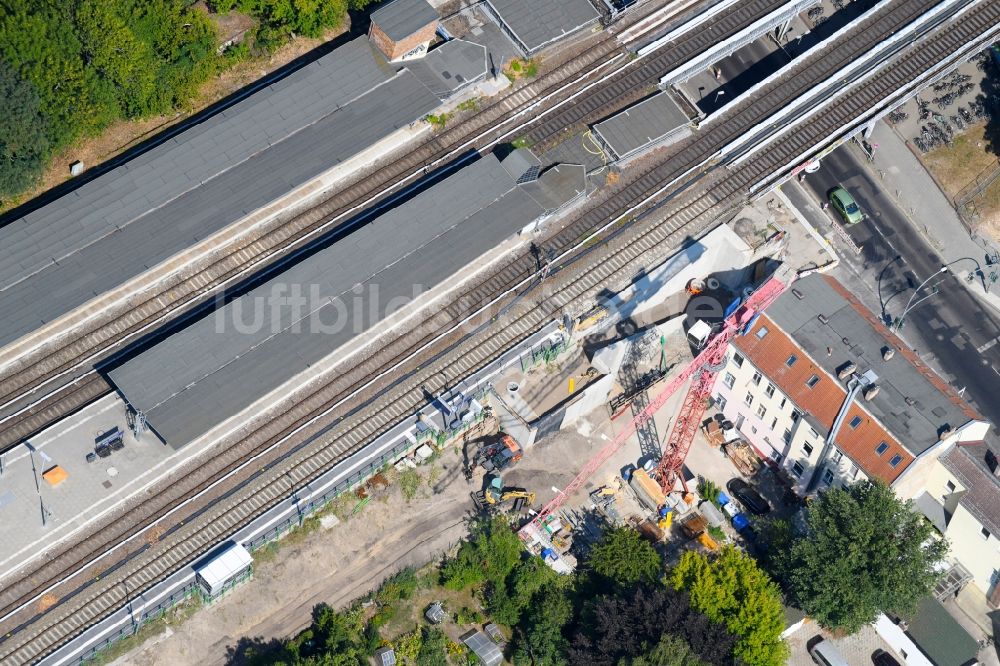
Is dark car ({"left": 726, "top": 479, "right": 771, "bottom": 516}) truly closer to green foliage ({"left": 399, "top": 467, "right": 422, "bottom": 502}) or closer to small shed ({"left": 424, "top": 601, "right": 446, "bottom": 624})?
green foliage ({"left": 399, "top": 467, "right": 422, "bottom": 502})

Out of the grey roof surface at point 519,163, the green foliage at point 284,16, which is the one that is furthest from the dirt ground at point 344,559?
the green foliage at point 284,16

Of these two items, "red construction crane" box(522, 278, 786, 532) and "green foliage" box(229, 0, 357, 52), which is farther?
"green foliage" box(229, 0, 357, 52)

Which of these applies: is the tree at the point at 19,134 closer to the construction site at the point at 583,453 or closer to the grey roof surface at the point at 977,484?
the construction site at the point at 583,453

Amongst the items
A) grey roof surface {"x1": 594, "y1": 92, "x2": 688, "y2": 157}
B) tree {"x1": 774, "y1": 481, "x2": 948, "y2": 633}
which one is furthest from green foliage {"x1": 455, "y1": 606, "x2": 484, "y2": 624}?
grey roof surface {"x1": 594, "y1": 92, "x2": 688, "y2": 157}

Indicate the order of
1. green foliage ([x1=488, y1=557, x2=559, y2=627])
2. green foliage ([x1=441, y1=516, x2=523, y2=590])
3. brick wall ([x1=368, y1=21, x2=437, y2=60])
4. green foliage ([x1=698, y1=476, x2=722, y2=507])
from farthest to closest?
brick wall ([x1=368, y1=21, x2=437, y2=60]) → green foliage ([x1=698, y1=476, x2=722, y2=507]) → green foliage ([x1=441, y1=516, x2=523, y2=590]) → green foliage ([x1=488, y1=557, x2=559, y2=627])

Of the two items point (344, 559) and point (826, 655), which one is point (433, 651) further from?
point (826, 655)

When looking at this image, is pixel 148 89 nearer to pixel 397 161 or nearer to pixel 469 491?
pixel 397 161

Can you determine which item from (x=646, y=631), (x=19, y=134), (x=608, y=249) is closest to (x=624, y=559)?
(x=646, y=631)
